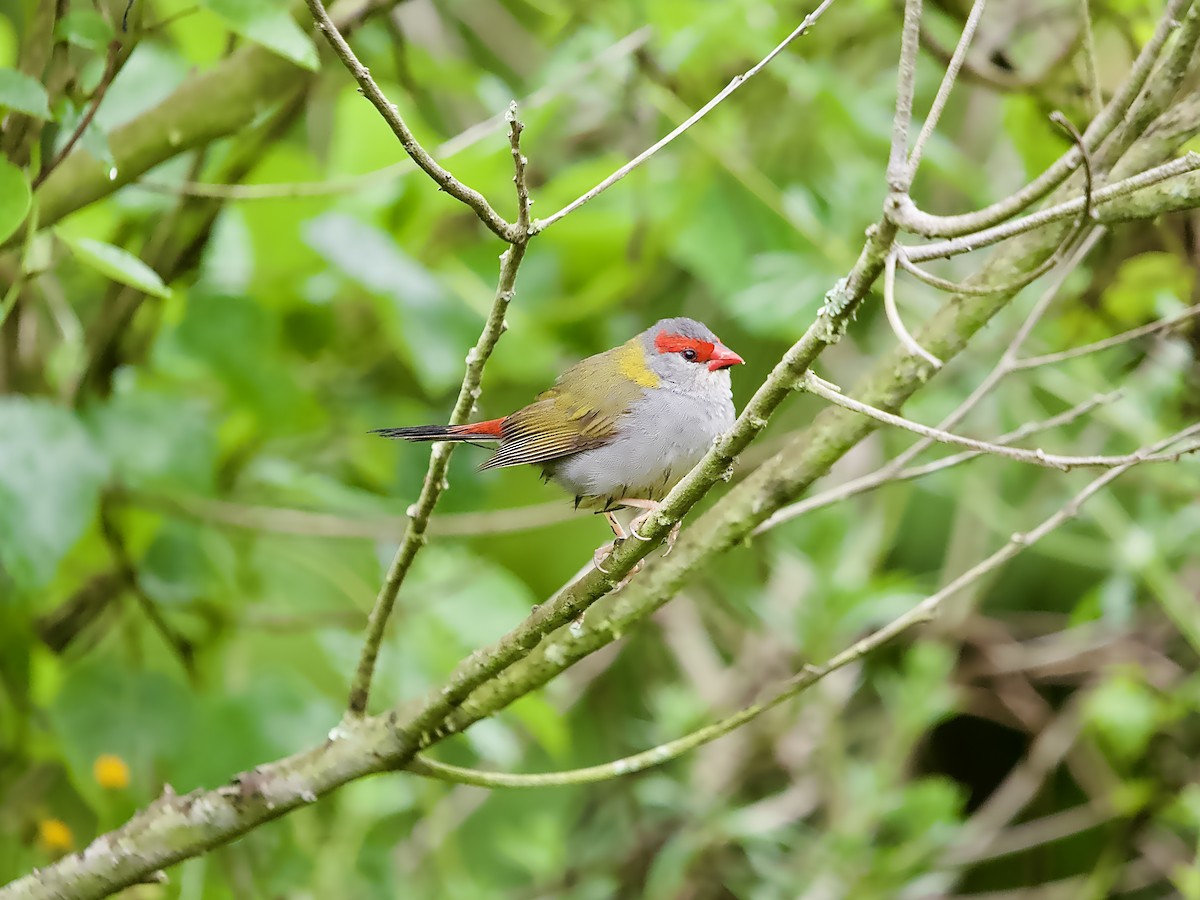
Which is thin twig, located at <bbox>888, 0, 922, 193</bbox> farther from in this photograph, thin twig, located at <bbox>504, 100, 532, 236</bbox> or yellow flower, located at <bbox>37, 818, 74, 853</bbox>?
yellow flower, located at <bbox>37, 818, 74, 853</bbox>

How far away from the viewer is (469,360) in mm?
1718

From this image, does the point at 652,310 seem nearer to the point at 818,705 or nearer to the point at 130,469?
the point at 818,705

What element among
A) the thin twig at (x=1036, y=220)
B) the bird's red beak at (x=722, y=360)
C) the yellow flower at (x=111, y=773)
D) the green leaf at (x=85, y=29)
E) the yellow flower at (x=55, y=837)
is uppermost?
the green leaf at (x=85, y=29)

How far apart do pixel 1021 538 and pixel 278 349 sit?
75.3 inches

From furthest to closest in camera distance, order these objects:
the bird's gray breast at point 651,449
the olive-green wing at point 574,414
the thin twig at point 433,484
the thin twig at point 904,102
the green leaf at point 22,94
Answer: the olive-green wing at point 574,414 < the bird's gray breast at point 651,449 < the green leaf at point 22,94 < the thin twig at point 433,484 < the thin twig at point 904,102

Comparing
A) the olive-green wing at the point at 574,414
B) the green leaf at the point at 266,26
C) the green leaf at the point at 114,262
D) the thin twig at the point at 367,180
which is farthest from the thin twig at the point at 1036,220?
the olive-green wing at the point at 574,414

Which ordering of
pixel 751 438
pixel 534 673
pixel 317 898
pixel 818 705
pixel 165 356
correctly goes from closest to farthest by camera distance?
pixel 751 438 < pixel 534 673 < pixel 165 356 < pixel 317 898 < pixel 818 705

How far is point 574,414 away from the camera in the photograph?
3.10 metres

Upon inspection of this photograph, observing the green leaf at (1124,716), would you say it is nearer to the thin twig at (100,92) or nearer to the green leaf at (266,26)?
the green leaf at (266,26)

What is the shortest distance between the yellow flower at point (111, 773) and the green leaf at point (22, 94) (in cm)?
137

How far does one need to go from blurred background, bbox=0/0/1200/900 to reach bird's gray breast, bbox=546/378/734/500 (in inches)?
11.7

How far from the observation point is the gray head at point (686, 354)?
10.2 ft

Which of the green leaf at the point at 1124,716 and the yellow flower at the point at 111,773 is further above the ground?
the yellow flower at the point at 111,773

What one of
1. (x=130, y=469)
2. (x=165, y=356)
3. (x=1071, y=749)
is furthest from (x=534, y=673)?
(x=1071, y=749)
